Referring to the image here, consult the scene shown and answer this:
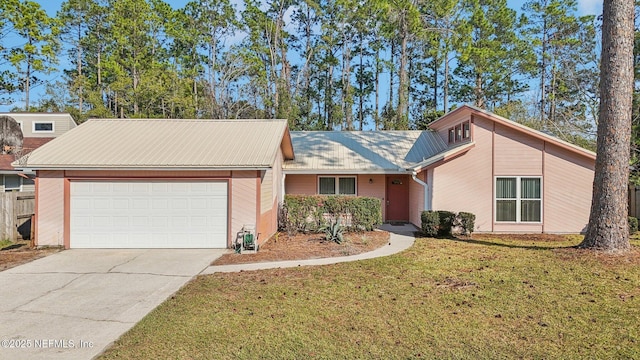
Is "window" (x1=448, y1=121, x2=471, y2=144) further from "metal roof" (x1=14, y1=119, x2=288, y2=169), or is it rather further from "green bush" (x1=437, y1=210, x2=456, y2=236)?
"metal roof" (x1=14, y1=119, x2=288, y2=169)

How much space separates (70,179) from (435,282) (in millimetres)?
→ 10162

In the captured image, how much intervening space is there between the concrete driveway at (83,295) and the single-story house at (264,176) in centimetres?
100

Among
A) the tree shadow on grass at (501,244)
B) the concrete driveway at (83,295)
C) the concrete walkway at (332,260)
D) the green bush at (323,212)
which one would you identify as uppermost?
the green bush at (323,212)

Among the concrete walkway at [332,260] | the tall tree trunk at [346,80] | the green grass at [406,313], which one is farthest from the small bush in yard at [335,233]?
the tall tree trunk at [346,80]

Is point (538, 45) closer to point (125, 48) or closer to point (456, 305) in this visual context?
point (456, 305)

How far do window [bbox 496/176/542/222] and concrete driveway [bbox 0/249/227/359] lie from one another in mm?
9783

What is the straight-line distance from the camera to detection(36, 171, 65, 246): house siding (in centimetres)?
1029

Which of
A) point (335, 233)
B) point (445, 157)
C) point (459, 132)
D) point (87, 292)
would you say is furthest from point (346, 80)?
point (87, 292)

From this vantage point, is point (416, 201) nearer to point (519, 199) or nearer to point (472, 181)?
point (472, 181)

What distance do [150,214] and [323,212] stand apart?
5371 mm

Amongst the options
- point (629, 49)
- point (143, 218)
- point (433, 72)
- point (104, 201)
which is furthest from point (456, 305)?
point (433, 72)

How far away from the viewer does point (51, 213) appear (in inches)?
406

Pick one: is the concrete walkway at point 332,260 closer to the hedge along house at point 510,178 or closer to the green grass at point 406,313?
the green grass at point 406,313

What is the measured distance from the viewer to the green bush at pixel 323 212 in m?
12.4
